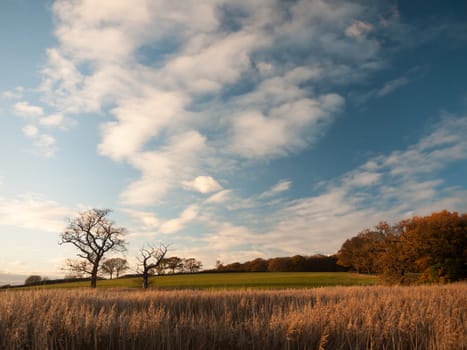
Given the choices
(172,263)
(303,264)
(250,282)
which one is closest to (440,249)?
(250,282)

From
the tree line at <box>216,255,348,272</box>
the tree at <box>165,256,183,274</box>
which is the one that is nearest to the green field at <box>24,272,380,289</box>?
the tree at <box>165,256,183,274</box>

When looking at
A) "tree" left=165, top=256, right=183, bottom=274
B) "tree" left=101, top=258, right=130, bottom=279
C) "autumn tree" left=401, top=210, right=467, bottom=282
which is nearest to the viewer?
"autumn tree" left=401, top=210, right=467, bottom=282

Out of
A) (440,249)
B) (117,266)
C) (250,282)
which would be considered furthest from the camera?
(117,266)

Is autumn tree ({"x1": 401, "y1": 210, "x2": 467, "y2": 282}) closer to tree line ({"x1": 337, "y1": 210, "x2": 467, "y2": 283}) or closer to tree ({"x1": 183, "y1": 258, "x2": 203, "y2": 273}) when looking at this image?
tree line ({"x1": 337, "y1": 210, "x2": 467, "y2": 283})

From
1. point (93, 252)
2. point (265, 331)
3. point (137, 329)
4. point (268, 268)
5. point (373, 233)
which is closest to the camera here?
point (137, 329)

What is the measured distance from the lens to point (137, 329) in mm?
6020

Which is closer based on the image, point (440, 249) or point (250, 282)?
point (440, 249)

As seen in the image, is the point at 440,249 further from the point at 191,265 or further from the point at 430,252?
the point at 191,265

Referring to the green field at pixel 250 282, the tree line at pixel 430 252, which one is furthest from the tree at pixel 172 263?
the tree line at pixel 430 252

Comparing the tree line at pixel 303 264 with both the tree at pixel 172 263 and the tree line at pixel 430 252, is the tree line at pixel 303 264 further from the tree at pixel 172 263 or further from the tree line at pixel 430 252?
the tree line at pixel 430 252

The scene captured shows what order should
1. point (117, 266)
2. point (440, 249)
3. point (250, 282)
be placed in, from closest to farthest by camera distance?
point (440, 249) → point (250, 282) → point (117, 266)

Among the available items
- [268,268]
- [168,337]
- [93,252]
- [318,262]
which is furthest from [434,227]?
[268,268]

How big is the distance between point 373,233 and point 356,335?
4538 centimetres

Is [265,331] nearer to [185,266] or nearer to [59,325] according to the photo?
[59,325]
